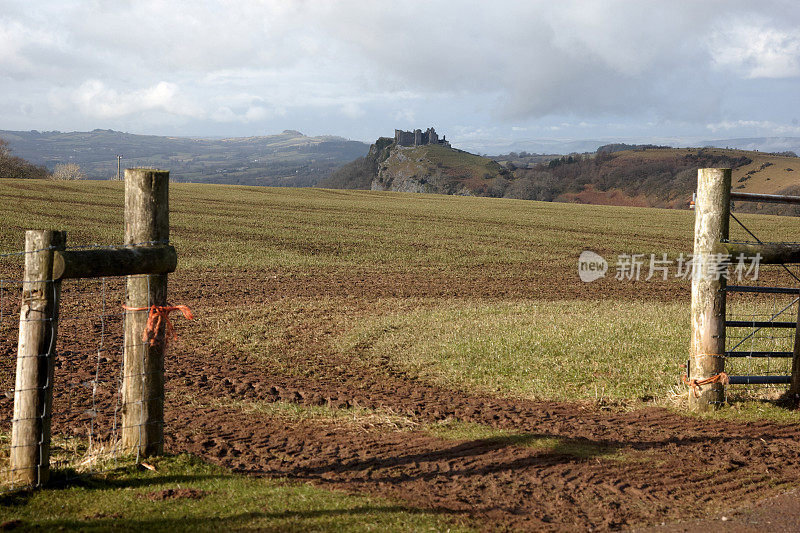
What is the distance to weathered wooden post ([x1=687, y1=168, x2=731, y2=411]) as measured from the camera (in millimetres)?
7734

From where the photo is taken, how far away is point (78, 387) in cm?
838

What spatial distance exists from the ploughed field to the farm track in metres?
0.03

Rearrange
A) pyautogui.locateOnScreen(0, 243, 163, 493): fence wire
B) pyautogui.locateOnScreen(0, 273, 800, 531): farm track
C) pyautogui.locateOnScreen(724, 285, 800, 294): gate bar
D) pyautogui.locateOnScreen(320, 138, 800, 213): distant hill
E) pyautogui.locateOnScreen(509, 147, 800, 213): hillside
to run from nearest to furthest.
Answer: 1. pyautogui.locateOnScreen(0, 273, 800, 531): farm track
2. pyautogui.locateOnScreen(0, 243, 163, 493): fence wire
3. pyautogui.locateOnScreen(724, 285, 800, 294): gate bar
4. pyautogui.locateOnScreen(509, 147, 800, 213): hillside
5. pyautogui.locateOnScreen(320, 138, 800, 213): distant hill

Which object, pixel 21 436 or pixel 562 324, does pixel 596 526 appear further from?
pixel 562 324

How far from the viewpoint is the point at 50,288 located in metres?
4.86

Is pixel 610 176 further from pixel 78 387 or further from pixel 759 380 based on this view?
pixel 78 387

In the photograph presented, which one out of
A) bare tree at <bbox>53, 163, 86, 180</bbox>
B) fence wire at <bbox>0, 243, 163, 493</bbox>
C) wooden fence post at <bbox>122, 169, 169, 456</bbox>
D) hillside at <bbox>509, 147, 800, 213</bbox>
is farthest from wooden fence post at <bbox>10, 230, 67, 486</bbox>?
hillside at <bbox>509, 147, 800, 213</bbox>

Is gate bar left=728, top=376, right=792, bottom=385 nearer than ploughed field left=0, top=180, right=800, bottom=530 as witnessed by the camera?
No

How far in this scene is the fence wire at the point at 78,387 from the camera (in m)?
5.45

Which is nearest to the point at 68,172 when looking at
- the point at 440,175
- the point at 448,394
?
the point at 448,394

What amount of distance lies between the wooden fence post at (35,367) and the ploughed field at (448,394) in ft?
4.86

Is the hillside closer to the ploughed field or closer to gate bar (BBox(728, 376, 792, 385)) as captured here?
the ploughed field

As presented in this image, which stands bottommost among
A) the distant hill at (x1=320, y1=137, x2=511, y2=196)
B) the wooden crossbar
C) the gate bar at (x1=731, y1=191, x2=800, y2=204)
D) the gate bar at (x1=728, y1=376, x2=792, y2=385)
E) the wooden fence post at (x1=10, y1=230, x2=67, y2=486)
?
the gate bar at (x1=728, y1=376, x2=792, y2=385)

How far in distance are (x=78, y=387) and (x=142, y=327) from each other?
11.7 ft
